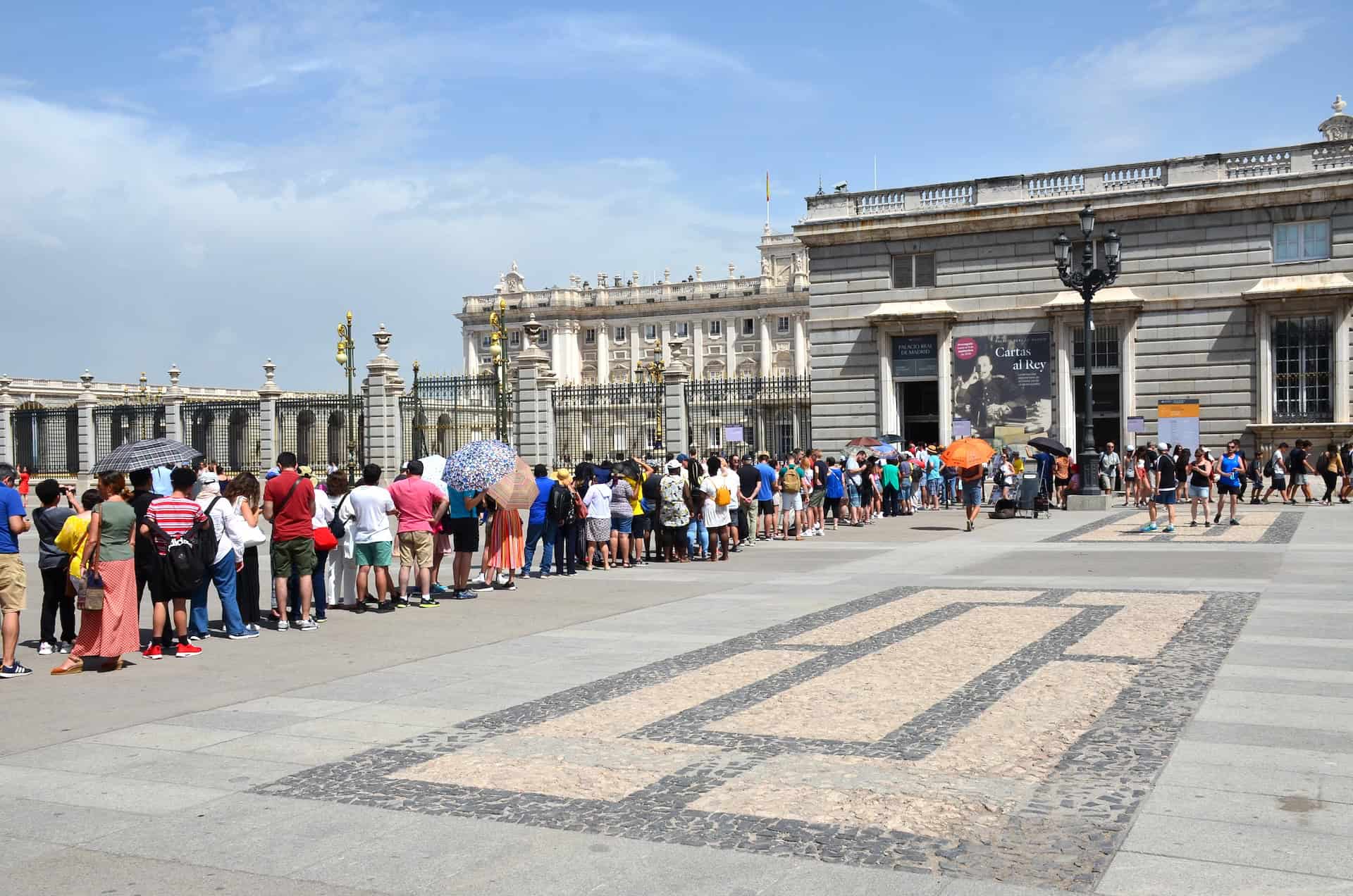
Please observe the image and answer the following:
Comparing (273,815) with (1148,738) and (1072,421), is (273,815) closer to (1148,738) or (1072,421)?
(1148,738)

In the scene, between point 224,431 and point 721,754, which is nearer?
point 721,754

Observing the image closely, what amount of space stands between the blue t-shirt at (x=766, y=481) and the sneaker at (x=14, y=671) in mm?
12508

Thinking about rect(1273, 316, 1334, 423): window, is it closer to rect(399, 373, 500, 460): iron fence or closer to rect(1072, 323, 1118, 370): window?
rect(1072, 323, 1118, 370): window

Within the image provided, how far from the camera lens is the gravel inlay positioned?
5789mm

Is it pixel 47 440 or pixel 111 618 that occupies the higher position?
pixel 47 440

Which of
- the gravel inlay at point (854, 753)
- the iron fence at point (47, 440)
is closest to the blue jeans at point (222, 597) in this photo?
the gravel inlay at point (854, 753)

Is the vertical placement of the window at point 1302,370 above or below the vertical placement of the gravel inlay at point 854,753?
above

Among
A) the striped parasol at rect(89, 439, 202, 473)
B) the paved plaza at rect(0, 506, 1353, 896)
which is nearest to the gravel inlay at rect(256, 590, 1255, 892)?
the paved plaza at rect(0, 506, 1353, 896)

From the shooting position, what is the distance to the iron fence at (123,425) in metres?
41.5

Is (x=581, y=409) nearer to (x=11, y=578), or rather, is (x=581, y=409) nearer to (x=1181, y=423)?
(x=1181, y=423)

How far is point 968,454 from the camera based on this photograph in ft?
74.1

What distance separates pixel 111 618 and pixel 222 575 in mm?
1658

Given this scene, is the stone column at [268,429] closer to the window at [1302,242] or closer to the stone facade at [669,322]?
the window at [1302,242]

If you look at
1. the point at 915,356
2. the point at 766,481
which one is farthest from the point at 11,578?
the point at 915,356
